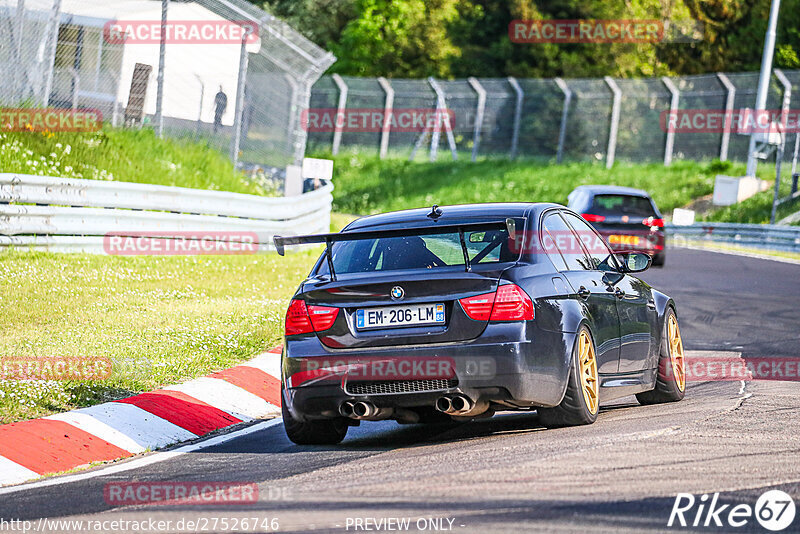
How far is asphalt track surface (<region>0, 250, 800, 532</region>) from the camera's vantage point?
512 centimetres

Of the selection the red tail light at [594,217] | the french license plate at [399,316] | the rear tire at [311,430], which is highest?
the french license plate at [399,316]

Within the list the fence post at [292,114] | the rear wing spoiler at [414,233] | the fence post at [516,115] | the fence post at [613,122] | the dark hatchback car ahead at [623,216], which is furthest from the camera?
the fence post at [516,115]

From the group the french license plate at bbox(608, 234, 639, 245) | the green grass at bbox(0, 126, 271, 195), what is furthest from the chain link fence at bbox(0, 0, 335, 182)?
the french license plate at bbox(608, 234, 639, 245)

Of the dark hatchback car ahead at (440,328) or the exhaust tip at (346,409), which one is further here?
the exhaust tip at (346,409)

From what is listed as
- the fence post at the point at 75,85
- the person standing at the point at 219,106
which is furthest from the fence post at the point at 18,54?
the person standing at the point at 219,106

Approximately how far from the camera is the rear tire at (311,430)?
7.59 metres

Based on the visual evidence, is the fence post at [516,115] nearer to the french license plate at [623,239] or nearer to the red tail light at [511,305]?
the french license plate at [623,239]

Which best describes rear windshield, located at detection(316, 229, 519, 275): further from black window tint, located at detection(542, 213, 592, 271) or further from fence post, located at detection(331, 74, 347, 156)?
fence post, located at detection(331, 74, 347, 156)

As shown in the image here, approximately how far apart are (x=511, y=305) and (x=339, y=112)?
127 feet

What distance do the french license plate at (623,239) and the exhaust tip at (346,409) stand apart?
570 inches

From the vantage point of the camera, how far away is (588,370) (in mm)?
7742

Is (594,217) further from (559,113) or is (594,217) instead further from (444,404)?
(559,113)

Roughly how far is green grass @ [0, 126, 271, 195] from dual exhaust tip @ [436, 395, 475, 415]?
9773 mm

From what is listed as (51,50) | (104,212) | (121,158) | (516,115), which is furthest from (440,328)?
(516,115)
